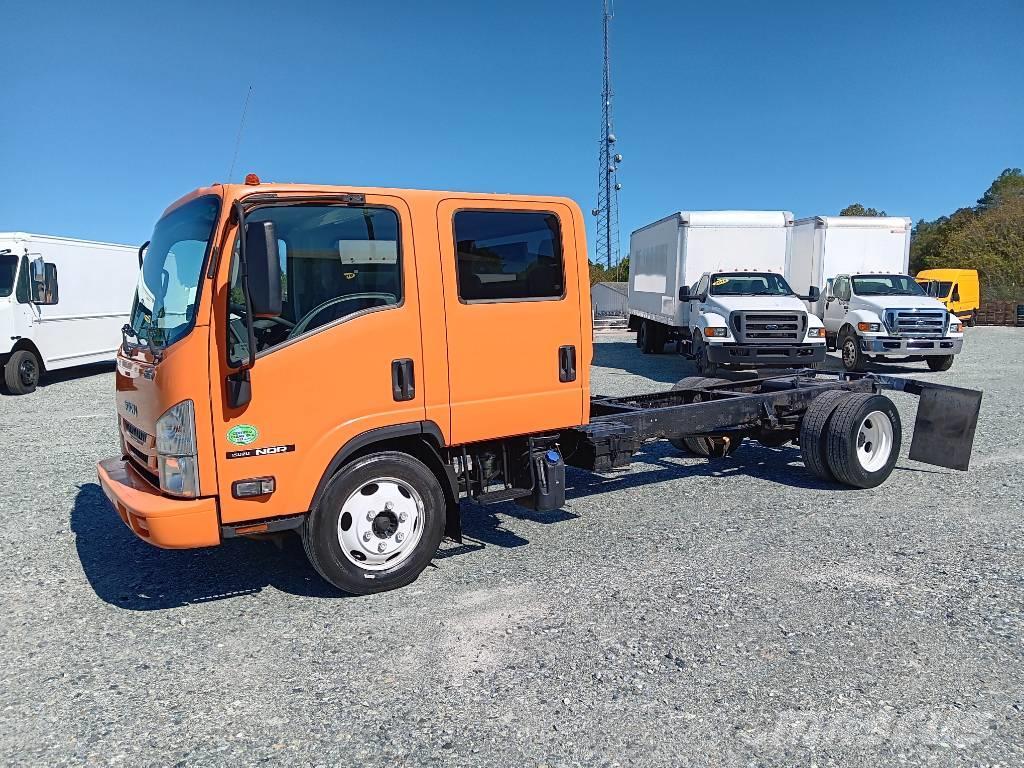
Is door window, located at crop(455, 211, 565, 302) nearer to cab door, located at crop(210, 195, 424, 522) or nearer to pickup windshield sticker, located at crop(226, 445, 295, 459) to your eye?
cab door, located at crop(210, 195, 424, 522)

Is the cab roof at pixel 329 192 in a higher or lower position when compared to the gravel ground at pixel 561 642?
higher

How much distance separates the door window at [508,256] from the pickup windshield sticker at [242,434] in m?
1.45

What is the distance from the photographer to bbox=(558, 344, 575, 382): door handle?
17.0 feet

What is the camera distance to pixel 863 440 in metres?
7.07

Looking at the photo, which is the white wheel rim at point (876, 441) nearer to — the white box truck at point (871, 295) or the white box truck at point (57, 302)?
the white box truck at point (871, 295)

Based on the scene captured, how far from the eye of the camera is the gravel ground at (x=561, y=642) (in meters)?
3.18

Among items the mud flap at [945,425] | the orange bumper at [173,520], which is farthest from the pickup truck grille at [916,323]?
the orange bumper at [173,520]

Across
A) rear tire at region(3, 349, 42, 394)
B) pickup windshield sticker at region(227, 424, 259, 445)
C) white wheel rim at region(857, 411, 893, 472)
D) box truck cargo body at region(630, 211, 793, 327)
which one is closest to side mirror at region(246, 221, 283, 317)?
pickup windshield sticker at region(227, 424, 259, 445)

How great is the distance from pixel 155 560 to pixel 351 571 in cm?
178

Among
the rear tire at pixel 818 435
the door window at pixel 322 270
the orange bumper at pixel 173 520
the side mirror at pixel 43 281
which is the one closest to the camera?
the orange bumper at pixel 173 520

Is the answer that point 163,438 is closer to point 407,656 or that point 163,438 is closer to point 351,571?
point 351,571

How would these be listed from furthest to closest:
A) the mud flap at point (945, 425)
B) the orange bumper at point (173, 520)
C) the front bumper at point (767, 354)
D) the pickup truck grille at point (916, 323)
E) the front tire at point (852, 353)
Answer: the front tire at point (852, 353), the pickup truck grille at point (916, 323), the front bumper at point (767, 354), the mud flap at point (945, 425), the orange bumper at point (173, 520)

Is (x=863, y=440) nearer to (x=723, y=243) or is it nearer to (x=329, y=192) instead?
(x=329, y=192)

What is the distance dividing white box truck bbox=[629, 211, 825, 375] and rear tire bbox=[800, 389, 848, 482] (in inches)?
247
